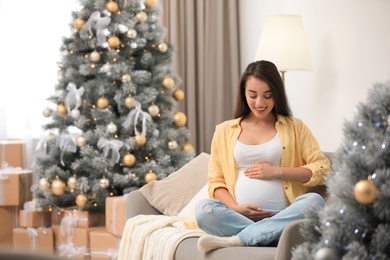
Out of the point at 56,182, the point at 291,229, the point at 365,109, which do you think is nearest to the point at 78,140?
the point at 56,182

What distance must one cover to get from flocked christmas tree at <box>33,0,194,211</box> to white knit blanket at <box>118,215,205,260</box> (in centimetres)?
101

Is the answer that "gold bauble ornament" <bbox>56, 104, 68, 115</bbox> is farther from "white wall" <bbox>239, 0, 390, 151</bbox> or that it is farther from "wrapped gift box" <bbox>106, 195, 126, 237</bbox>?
"white wall" <bbox>239, 0, 390, 151</bbox>

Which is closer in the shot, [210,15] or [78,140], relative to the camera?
[78,140]

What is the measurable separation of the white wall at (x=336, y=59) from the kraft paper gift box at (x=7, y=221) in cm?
184

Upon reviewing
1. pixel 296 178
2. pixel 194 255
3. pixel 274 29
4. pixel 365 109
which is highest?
pixel 274 29

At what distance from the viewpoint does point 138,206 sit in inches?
144

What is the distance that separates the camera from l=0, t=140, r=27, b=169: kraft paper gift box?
5102 millimetres

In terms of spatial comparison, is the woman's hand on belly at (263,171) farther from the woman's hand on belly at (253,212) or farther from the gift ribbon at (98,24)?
the gift ribbon at (98,24)

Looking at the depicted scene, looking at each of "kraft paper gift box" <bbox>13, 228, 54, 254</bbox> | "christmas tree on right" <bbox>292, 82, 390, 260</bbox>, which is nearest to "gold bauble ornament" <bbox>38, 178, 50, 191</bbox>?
"kraft paper gift box" <bbox>13, 228, 54, 254</bbox>

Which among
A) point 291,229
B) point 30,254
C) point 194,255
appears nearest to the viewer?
point 30,254

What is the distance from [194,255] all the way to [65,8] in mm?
2815

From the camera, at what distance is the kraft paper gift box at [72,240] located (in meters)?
4.56

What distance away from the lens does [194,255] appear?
10.1 feet

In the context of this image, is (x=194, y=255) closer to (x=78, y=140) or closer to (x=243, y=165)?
(x=243, y=165)
